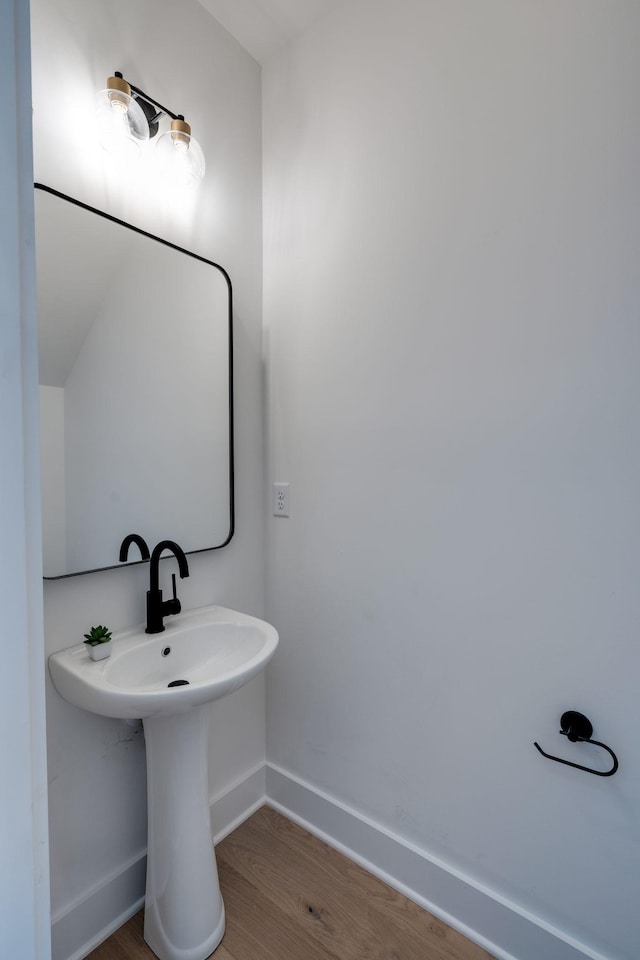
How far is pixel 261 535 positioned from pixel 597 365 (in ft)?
3.97

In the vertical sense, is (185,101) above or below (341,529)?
above

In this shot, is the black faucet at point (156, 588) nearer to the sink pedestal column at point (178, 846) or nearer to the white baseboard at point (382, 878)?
the sink pedestal column at point (178, 846)

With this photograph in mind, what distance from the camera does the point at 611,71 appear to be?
0.98 meters

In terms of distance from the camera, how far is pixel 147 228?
51.9 inches

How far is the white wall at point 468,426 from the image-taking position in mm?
1020

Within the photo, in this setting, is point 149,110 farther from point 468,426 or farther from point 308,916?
point 308,916

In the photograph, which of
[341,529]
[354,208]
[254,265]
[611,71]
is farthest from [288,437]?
[611,71]

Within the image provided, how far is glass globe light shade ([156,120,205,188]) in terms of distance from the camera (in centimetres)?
130

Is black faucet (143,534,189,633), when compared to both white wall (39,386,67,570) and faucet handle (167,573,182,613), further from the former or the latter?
white wall (39,386,67,570)

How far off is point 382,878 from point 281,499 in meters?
1.24

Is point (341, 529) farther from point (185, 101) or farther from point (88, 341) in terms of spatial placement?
point (185, 101)

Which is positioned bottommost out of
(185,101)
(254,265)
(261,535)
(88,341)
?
(261,535)

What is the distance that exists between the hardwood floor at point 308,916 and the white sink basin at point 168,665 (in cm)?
68

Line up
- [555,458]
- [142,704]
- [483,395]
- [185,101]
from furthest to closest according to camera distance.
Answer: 1. [185,101]
2. [483,395]
3. [555,458]
4. [142,704]
